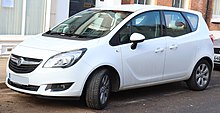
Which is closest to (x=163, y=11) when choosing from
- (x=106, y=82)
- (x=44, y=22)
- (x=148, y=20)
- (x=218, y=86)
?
(x=148, y=20)

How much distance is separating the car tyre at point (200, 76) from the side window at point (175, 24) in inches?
31.8

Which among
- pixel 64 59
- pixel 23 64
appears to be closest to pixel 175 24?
pixel 64 59

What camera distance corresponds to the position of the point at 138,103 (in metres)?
7.64

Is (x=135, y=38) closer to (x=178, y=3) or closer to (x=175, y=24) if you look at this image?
(x=175, y=24)

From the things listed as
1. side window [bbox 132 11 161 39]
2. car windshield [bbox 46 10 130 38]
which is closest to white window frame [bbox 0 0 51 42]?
car windshield [bbox 46 10 130 38]

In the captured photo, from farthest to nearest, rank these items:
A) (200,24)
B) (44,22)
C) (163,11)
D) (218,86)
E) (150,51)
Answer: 1. (44,22)
2. (218,86)
3. (200,24)
4. (163,11)
5. (150,51)

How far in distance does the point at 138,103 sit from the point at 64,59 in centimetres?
177

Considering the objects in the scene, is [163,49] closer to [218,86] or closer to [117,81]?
[117,81]

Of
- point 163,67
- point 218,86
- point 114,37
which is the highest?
point 114,37

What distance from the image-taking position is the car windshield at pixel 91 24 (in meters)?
7.37

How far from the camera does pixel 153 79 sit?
7.89m

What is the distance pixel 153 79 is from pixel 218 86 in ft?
9.08

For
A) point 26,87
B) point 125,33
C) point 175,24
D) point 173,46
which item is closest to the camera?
point 26,87

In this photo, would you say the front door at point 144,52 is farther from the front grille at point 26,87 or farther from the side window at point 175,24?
the front grille at point 26,87
